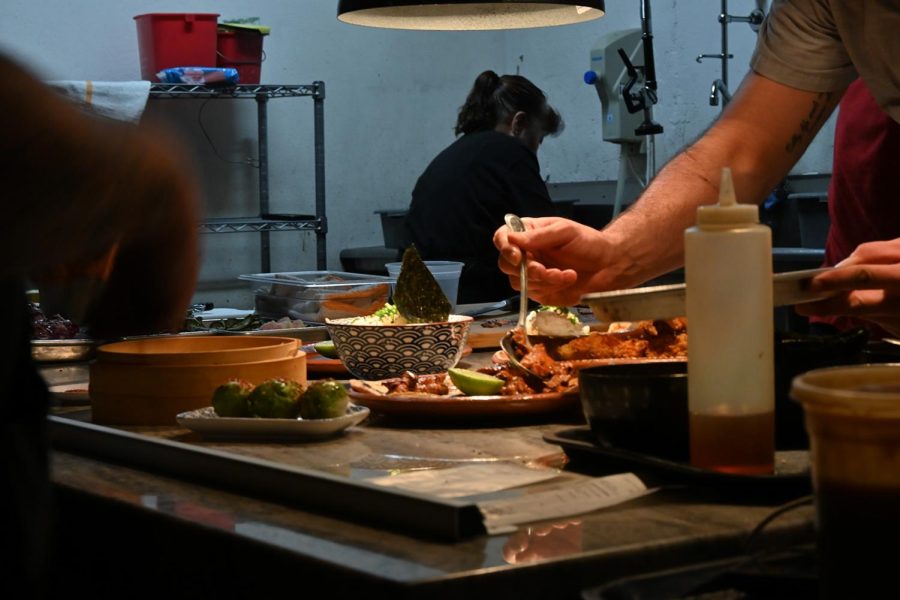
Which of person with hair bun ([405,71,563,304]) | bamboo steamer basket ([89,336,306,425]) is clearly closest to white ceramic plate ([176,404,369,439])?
bamboo steamer basket ([89,336,306,425])

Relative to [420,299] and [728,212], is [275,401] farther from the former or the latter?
[728,212]

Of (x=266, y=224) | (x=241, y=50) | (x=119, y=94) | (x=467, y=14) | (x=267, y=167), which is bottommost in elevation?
(x=266, y=224)

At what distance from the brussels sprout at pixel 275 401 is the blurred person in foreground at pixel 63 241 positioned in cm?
36

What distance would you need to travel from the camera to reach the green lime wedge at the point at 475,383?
175 centimetres

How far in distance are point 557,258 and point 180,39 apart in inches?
155

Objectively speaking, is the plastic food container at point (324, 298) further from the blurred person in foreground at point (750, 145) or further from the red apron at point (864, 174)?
the red apron at point (864, 174)

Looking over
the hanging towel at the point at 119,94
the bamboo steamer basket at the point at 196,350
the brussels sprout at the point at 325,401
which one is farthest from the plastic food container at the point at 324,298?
the hanging towel at the point at 119,94

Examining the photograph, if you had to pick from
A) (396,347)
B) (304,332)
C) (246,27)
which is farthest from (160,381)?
(246,27)

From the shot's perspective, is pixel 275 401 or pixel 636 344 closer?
pixel 275 401

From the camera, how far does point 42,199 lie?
929 millimetres

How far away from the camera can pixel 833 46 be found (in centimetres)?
236

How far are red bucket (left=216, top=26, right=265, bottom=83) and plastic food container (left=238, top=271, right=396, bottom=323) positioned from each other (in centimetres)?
291

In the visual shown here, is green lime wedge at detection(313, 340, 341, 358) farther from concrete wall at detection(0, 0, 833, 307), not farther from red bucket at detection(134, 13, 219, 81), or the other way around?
concrete wall at detection(0, 0, 833, 307)

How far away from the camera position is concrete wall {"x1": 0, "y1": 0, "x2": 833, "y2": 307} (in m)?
6.10
